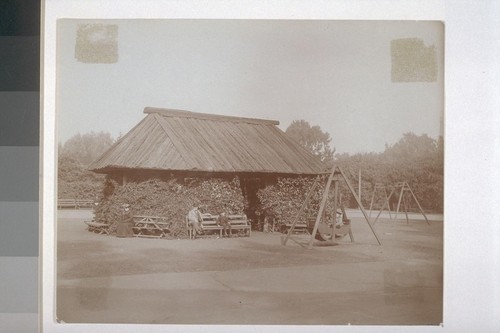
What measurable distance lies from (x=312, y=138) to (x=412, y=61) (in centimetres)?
84

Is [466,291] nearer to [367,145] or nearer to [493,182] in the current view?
[493,182]

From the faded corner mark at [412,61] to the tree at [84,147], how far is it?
6.63ft

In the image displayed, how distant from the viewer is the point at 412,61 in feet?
10.9

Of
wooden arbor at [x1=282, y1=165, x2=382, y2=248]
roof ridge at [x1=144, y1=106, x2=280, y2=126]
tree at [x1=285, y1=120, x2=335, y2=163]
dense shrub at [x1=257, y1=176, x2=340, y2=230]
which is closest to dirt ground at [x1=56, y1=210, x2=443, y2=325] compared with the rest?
wooden arbor at [x1=282, y1=165, x2=382, y2=248]

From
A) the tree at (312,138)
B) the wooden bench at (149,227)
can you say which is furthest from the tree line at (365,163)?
the wooden bench at (149,227)

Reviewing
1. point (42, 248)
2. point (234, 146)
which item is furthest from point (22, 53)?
point (234, 146)

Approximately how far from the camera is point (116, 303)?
330cm

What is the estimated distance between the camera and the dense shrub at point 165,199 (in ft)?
11.0

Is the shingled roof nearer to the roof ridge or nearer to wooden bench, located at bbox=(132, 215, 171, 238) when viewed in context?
the roof ridge

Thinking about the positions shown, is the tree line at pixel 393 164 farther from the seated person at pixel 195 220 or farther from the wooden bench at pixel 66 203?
the wooden bench at pixel 66 203

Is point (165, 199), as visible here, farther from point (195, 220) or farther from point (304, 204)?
point (304, 204)

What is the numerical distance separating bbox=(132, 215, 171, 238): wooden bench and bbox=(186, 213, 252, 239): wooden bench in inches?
6.4

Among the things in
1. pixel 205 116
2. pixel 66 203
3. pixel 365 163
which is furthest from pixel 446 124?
pixel 66 203

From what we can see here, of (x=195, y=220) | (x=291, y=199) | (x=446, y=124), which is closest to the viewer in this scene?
(x=446, y=124)
